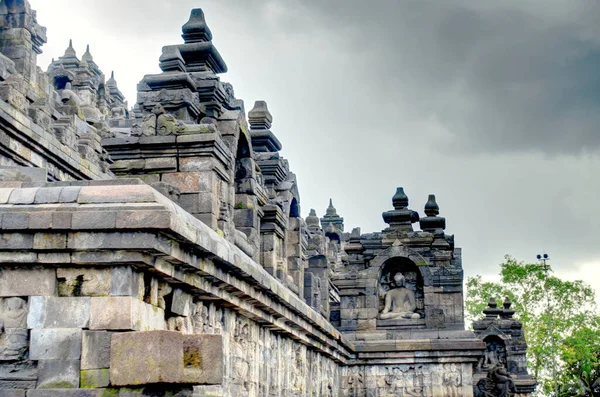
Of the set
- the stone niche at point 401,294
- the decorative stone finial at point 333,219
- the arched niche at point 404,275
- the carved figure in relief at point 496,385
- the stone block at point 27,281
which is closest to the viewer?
the stone block at point 27,281

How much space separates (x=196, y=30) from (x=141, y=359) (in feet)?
27.7

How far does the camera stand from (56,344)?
5.93m

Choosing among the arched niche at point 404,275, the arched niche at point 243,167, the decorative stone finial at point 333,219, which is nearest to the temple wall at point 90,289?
the arched niche at point 243,167

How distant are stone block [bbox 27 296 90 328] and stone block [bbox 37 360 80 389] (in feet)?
0.75

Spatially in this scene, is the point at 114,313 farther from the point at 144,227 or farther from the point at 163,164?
the point at 163,164

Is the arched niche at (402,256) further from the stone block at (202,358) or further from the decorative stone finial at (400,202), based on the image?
the stone block at (202,358)

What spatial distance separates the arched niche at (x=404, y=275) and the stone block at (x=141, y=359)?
16582mm

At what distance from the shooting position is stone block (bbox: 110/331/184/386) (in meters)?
5.83

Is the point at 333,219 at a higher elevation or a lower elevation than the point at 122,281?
higher

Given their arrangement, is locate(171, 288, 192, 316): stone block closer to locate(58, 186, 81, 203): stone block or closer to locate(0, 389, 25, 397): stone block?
locate(58, 186, 81, 203): stone block

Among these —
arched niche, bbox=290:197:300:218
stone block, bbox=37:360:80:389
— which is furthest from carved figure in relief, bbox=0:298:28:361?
arched niche, bbox=290:197:300:218

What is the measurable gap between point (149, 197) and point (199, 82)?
22.6ft

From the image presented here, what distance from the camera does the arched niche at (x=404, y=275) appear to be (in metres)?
22.2

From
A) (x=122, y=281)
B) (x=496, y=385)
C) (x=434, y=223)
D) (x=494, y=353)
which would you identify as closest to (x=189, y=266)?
(x=122, y=281)
